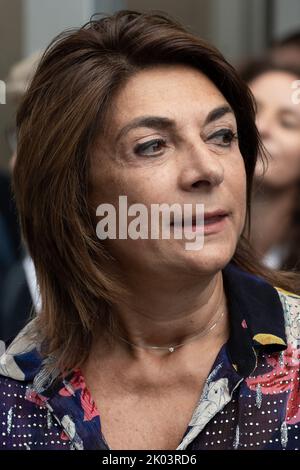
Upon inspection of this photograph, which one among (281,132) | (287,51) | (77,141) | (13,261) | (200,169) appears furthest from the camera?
(287,51)

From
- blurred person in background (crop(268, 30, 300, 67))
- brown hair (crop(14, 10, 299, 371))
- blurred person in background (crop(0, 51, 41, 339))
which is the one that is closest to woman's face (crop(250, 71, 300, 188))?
blurred person in background (crop(268, 30, 300, 67))

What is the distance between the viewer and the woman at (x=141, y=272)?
2086mm

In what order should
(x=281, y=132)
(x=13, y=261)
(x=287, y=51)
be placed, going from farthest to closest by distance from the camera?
(x=287, y=51)
(x=13, y=261)
(x=281, y=132)

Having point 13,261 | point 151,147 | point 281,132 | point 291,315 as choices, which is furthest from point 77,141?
point 13,261

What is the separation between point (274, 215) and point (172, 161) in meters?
1.58

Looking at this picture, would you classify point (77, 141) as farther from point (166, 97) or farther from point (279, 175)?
point (279, 175)

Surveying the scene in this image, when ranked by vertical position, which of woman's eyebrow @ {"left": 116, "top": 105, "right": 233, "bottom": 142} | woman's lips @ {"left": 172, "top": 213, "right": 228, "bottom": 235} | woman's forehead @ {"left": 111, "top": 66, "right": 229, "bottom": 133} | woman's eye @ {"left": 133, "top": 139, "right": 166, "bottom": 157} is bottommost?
woman's lips @ {"left": 172, "top": 213, "right": 228, "bottom": 235}

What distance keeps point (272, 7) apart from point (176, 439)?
3419 mm

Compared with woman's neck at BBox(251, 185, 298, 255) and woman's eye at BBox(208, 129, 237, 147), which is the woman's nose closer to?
woman's eye at BBox(208, 129, 237, 147)

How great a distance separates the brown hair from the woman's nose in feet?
0.73

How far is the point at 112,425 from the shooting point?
215 centimetres

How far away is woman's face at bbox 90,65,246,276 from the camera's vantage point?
2066 mm

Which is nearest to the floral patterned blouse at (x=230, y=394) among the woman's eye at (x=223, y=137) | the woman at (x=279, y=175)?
the woman's eye at (x=223, y=137)

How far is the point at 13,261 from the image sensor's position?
3881 mm
